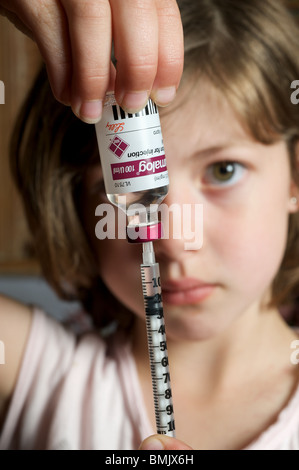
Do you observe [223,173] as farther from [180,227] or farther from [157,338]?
[157,338]

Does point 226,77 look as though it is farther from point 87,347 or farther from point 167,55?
point 87,347

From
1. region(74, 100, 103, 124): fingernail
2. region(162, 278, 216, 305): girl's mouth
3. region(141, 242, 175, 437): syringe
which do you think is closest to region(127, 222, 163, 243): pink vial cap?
region(141, 242, 175, 437): syringe

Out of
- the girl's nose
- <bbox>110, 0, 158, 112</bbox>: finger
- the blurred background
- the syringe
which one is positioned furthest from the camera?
the blurred background

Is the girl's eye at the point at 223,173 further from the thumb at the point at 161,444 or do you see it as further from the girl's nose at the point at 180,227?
the thumb at the point at 161,444

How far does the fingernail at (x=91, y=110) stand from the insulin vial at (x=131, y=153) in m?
0.02

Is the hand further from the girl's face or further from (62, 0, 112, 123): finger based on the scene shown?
the girl's face

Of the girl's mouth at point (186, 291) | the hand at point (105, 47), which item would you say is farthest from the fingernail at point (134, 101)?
the girl's mouth at point (186, 291)

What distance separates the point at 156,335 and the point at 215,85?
41 centimetres

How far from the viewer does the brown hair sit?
91cm

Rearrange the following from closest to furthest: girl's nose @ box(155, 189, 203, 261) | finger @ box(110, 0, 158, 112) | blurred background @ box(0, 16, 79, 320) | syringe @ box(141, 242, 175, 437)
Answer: finger @ box(110, 0, 158, 112) < syringe @ box(141, 242, 175, 437) < girl's nose @ box(155, 189, 203, 261) < blurred background @ box(0, 16, 79, 320)

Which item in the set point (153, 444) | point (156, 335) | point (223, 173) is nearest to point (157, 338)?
point (156, 335)

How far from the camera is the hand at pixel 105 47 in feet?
1.76

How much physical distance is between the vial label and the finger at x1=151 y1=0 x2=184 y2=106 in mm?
19

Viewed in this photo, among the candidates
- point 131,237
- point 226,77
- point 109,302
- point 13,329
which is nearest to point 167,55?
point 131,237
